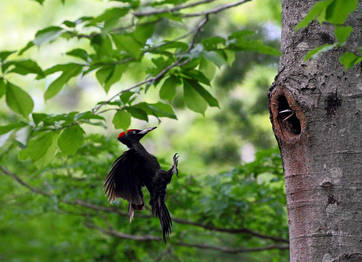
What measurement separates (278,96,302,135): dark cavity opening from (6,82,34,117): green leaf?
1250 mm

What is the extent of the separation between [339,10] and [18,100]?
1.47 metres

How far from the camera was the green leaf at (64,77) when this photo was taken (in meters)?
1.83

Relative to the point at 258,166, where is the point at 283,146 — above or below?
below

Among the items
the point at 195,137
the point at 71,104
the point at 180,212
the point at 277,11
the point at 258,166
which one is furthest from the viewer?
the point at 71,104

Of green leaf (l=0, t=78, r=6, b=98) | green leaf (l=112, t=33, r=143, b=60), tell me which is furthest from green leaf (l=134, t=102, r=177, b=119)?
green leaf (l=0, t=78, r=6, b=98)

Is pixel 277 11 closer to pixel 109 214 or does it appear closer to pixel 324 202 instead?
pixel 109 214

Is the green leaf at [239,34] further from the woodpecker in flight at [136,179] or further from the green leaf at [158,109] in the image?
the woodpecker in flight at [136,179]

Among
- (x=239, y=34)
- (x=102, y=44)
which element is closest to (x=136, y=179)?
(x=102, y=44)

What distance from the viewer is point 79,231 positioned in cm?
427

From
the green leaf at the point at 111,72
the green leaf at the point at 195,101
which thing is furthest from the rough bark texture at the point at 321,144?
the green leaf at the point at 111,72

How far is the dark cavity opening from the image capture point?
175 centimetres

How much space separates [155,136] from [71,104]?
494cm

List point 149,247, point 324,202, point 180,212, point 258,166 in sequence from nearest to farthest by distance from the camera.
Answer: point 324,202 < point 258,166 < point 180,212 < point 149,247

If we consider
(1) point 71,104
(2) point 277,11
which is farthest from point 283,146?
(1) point 71,104
